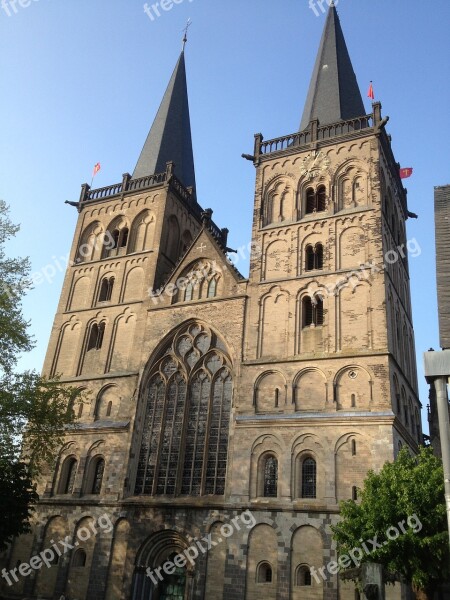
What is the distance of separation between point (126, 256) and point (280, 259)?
9061 millimetres

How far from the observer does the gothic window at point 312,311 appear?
2484 centimetres

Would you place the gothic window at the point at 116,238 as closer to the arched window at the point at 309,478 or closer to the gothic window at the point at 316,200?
the gothic window at the point at 316,200

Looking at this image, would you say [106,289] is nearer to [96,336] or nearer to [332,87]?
[96,336]

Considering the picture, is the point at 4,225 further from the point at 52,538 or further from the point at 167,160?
the point at 167,160

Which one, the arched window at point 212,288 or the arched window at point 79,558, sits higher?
the arched window at point 212,288

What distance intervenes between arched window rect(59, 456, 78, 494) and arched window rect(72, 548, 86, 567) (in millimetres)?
2763

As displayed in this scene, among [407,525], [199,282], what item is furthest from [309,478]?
[199,282]

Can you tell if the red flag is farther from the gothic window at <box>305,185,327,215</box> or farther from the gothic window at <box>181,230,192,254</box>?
the gothic window at <box>181,230,192,254</box>

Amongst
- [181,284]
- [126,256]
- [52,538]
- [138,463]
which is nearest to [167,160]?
[126,256]

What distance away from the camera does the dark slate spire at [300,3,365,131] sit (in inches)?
1248

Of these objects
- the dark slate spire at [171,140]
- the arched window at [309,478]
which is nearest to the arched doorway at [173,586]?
the arched window at [309,478]

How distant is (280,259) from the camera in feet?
89.2

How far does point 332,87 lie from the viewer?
32875 mm

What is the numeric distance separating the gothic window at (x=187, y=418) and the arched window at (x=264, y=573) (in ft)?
10.9
